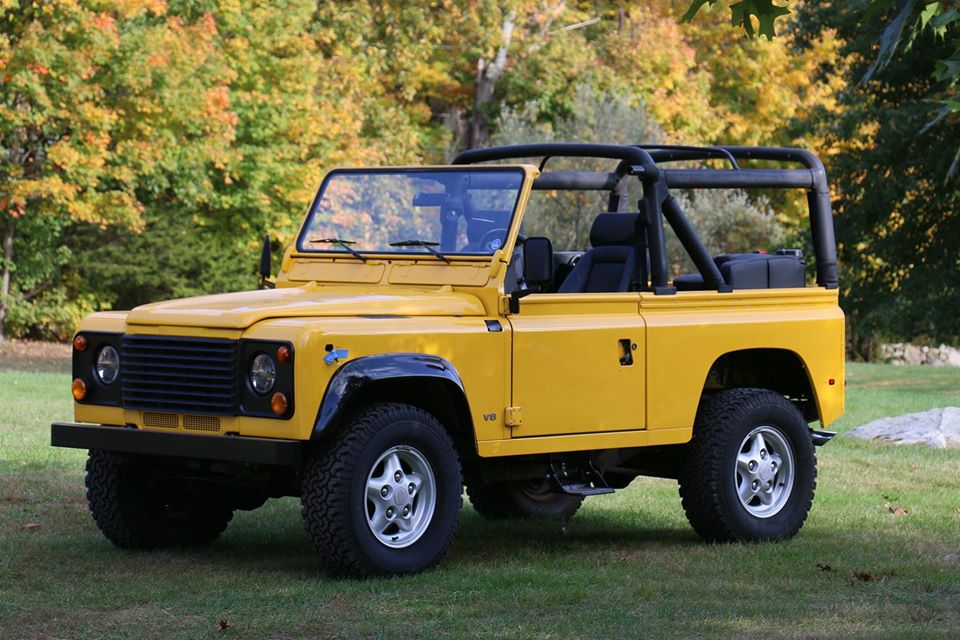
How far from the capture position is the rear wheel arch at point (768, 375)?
394 inches

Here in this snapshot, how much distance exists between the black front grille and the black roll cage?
248 centimetres

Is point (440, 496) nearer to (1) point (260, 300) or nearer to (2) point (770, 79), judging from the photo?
(1) point (260, 300)

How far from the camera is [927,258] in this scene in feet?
95.5

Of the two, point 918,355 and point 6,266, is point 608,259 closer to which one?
point 6,266

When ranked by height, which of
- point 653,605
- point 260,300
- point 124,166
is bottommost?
point 653,605

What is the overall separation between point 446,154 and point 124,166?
15088 mm

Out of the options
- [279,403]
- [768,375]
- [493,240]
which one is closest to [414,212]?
[493,240]

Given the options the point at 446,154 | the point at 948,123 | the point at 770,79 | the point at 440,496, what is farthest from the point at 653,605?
the point at 770,79

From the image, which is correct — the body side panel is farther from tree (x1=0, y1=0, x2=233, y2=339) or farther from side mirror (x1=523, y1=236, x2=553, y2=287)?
tree (x1=0, y1=0, x2=233, y2=339)

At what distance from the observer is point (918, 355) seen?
41.5 m

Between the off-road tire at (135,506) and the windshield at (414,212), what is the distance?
65.4 inches

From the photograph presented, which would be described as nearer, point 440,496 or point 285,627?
point 285,627

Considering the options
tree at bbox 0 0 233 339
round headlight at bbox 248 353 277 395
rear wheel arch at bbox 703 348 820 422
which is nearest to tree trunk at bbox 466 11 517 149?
tree at bbox 0 0 233 339

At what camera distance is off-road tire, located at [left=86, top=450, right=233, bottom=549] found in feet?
28.7
